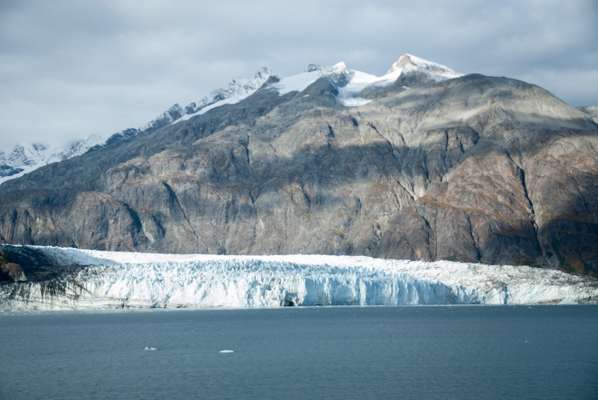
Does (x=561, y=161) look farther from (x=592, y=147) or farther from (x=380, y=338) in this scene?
(x=380, y=338)

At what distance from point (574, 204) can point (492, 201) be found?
71.5ft

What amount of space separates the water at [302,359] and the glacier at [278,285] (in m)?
6.66

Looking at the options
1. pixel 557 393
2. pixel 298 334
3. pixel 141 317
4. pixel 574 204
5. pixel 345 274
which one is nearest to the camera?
pixel 557 393

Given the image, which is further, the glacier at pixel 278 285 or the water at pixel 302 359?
the glacier at pixel 278 285

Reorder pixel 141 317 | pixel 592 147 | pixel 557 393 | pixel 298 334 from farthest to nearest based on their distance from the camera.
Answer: pixel 592 147 → pixel 141 317 → pixel 298 334 → pixel 557 393

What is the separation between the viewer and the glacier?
3401 inches

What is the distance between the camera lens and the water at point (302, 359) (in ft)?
118

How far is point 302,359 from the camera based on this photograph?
47.0 meters

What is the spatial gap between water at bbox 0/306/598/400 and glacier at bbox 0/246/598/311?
6661 millimetres

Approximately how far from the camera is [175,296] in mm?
86875

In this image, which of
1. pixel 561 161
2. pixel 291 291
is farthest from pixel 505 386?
pixel 561 161

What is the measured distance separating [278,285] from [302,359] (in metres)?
41.0

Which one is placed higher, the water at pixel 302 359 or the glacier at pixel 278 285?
the glacier at pixel 278 285

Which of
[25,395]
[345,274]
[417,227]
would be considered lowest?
[25,395]
